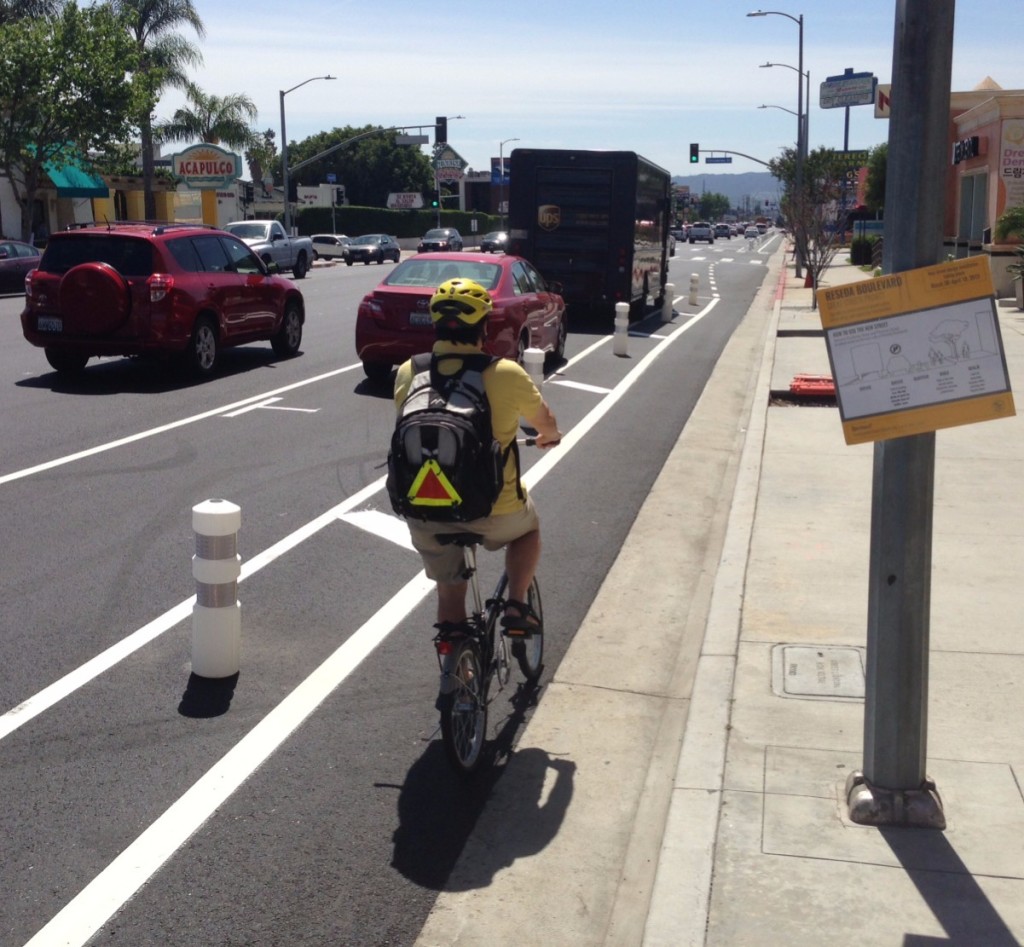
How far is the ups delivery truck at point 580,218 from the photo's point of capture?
2411 centimetres

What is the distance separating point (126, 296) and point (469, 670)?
436 inches

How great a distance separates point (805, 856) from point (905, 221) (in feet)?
Answer: 6.92

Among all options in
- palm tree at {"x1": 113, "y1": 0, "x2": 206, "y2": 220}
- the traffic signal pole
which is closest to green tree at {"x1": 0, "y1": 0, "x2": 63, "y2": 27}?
palm tree at {"x1": 113, "y1": 0, "x2": 206, "y2": 220}

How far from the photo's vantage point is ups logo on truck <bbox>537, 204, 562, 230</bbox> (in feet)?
79.5

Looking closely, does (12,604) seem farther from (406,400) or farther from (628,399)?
(628,399)

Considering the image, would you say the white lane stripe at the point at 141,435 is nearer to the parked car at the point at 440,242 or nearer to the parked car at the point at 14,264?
the parked car at the point at 14,264

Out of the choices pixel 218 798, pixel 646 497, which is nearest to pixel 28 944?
pixel 218 798

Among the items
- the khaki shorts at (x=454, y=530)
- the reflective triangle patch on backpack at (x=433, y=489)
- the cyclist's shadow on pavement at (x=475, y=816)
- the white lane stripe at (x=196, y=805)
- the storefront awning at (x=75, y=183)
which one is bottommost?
the cyclist's shadow on pavement at (x=475, y=816)

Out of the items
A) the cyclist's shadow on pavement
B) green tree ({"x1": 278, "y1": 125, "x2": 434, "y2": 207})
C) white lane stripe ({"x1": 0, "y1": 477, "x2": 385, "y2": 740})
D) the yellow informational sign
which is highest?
green tree ({"x1": 278, "y1": 125, "x2": 434, "y2": 207})

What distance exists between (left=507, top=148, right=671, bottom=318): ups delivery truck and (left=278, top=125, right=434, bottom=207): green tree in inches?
3041

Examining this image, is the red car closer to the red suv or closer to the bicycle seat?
the red suv

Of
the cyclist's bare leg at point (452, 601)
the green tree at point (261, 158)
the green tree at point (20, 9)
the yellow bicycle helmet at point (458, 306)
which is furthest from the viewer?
the green tree at point (261, 158)

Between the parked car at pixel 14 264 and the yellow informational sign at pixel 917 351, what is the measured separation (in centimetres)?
3064

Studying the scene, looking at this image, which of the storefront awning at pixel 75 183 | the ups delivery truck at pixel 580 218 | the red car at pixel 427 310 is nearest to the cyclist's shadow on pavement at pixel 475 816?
the red car at pixel 427 310
